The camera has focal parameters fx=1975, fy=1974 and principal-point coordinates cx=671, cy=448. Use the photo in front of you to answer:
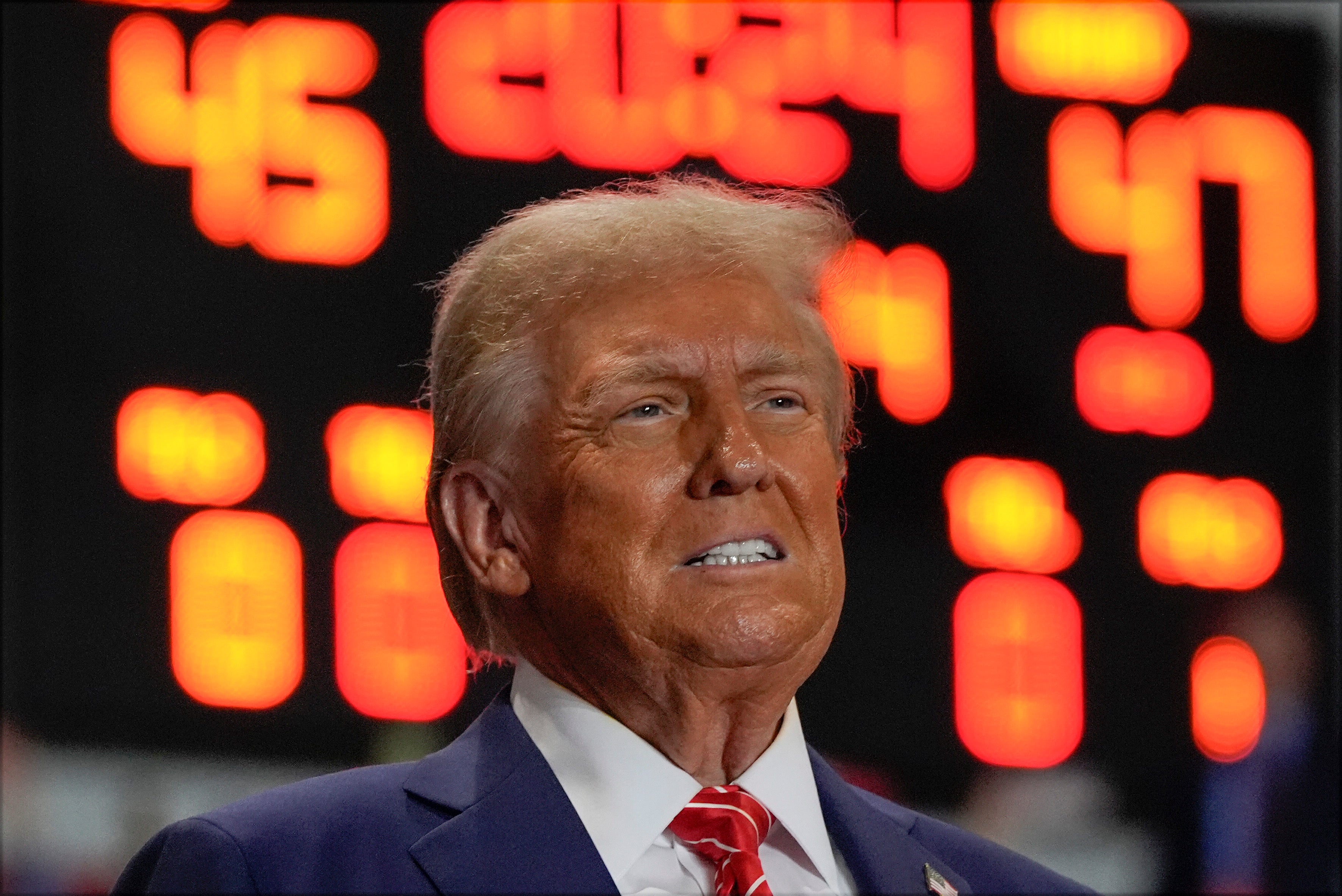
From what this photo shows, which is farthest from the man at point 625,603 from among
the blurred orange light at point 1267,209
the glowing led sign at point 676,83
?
the blurred orange light at point 1267,209

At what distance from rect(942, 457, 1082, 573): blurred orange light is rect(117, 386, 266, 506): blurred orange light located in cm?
115

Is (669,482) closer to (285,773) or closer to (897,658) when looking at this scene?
(285,773)

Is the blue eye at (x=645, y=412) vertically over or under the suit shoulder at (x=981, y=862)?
over

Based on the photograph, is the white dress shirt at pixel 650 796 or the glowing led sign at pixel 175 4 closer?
the white dress shirt at pixel 650 796

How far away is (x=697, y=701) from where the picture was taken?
1.59 metres

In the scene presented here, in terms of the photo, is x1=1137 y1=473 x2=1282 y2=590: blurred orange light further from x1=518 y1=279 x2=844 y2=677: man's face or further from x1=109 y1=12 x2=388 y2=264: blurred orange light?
x1=518 y1=279 x2=844 y2=677: man's face

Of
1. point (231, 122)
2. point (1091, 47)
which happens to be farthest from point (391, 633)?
point (1091, 47)

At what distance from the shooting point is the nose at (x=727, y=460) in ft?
5.10

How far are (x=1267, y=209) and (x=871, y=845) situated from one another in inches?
89.6

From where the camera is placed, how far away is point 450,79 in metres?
3.10

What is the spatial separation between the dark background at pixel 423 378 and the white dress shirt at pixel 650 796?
4.34 feet

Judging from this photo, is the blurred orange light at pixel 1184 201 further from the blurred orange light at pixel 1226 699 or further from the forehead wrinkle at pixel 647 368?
the forehead wrinkle at pixel 647 368

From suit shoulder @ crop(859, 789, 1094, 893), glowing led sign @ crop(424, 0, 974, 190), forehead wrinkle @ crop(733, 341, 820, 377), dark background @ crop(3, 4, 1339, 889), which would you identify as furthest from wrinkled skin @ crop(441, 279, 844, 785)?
glowing led sign @ crop(424, 0, 974, 190)

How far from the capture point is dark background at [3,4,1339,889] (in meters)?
2.85
